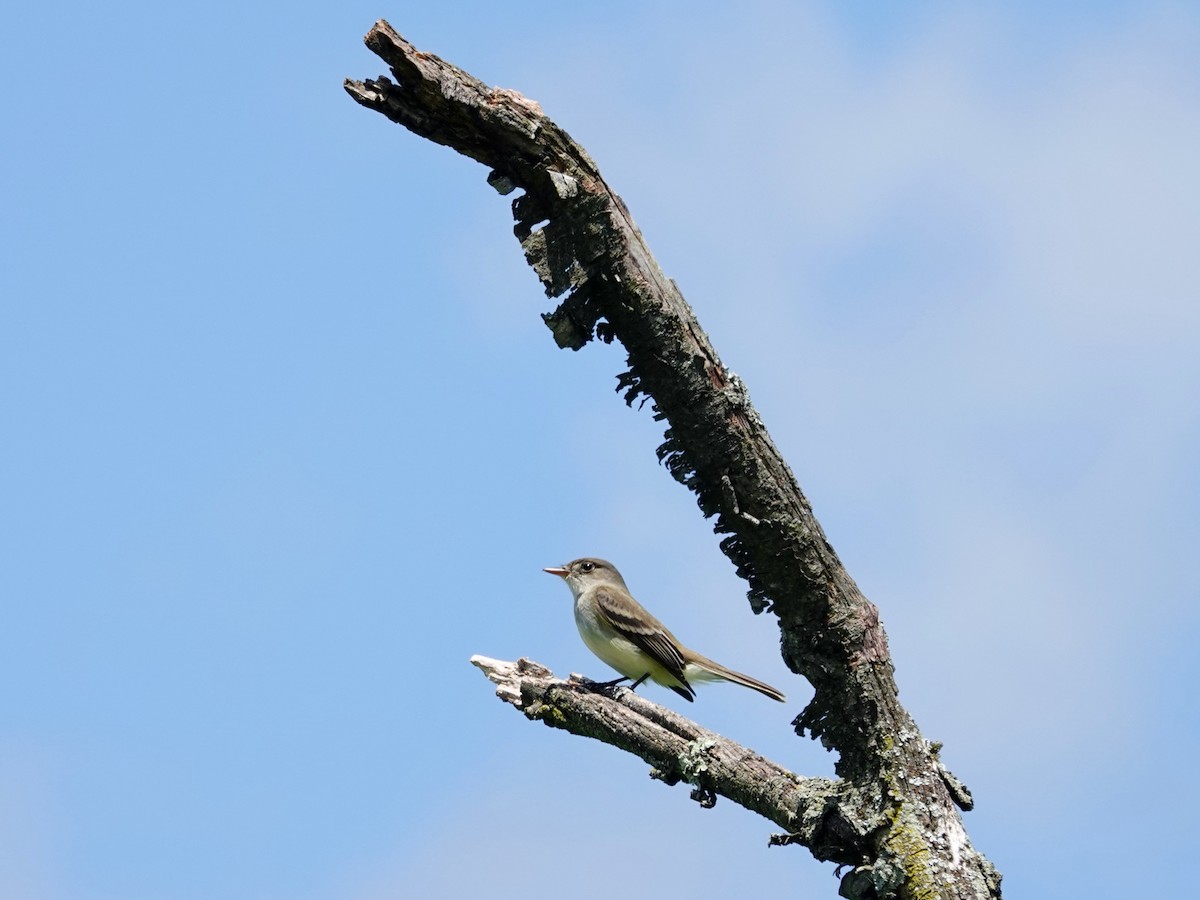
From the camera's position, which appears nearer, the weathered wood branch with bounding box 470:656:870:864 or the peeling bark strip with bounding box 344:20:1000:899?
the peeling bark strip with bounding box 344:20:1000:899

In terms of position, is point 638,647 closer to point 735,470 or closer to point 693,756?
point 693,756

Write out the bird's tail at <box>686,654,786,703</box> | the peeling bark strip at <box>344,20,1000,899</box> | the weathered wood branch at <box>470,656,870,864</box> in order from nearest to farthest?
the peeling bark strip at <box>344,20,1000,899</box>
the weathered wood branch at <box>470,656,870,864</box>
the bird's tail at <box>686,654,786,703</box>

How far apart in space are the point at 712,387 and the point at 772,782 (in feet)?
7.27

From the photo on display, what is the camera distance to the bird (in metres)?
11.0

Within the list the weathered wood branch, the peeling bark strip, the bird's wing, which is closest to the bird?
the bird's wing

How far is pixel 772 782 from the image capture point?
6.28m

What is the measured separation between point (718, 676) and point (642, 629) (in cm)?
86

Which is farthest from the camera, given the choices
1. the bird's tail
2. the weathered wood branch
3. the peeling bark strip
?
the bird's tail

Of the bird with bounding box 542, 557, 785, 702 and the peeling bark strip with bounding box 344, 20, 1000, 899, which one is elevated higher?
the bird with bounding box 542, 557, 785, 702

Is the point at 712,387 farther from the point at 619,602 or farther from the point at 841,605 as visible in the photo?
the point at 619,602

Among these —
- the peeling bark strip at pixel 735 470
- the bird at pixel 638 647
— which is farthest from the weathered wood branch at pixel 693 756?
the bird at pixel 638 647

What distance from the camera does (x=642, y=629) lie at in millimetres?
11141

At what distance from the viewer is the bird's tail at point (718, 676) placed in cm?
1095

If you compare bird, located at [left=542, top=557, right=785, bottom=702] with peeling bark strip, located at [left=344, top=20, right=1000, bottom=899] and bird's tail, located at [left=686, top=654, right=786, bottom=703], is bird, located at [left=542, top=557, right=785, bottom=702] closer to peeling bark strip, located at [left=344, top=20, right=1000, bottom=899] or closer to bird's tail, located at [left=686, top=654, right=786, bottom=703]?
bird's tail, located at [left=686, top=654, right=786, bottom=703]
